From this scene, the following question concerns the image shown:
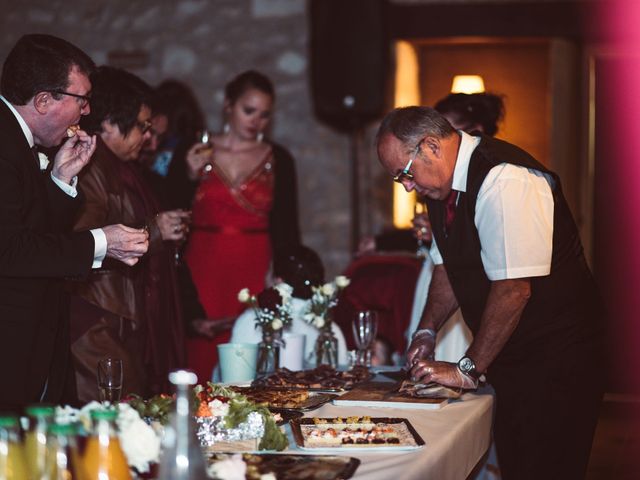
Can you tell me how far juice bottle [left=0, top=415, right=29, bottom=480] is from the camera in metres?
1.43

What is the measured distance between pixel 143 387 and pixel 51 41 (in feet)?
3.79

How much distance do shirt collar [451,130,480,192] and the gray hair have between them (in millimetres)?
77

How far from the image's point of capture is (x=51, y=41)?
2500mm

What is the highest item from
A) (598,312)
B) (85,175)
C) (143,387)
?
(85,175)

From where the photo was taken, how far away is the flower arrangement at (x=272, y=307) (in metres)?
3.10

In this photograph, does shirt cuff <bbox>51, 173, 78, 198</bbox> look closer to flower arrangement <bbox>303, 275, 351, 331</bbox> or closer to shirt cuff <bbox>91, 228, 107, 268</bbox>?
shirt cuff <bbox>91, 228, 107, 268</bbox>

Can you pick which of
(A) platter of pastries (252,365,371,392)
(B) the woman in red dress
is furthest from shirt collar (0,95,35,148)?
(B) the woman in red dress

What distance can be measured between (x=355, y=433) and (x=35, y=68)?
115cm

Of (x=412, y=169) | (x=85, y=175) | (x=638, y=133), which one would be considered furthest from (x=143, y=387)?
(x=638, y=133)

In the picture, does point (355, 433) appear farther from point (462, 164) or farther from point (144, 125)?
point (144, 125)

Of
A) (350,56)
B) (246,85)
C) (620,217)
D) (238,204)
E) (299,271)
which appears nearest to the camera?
(299,271)

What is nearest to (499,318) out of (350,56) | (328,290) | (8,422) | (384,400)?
(384,400)

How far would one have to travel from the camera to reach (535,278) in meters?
2.79

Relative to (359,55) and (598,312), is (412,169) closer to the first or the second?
(598,312)
